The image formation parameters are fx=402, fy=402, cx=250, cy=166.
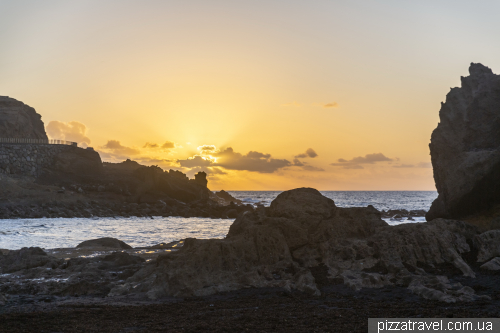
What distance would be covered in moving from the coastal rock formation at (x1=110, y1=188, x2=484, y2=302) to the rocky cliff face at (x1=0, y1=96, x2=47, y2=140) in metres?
76.3

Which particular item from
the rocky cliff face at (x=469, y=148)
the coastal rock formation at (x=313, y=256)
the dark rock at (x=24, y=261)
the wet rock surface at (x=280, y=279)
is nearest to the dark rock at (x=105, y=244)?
the dark rock at (x=24, y=261)

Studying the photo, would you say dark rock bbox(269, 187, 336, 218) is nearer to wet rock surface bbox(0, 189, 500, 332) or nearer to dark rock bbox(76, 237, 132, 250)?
wet rock surface bbox(0, 189, 500, 332)

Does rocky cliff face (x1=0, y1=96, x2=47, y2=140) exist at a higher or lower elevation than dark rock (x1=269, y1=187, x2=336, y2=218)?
higher

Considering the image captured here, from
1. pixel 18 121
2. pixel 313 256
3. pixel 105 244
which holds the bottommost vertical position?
pixel 105 244

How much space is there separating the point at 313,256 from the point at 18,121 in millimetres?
80739

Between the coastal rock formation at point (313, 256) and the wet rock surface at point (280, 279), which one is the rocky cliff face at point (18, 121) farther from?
the coastal rock formation at point (313, 256)

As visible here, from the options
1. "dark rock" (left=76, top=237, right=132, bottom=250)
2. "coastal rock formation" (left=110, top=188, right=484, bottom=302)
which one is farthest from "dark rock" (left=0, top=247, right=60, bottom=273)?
"dark rock" (left=76, top=237, right=132, bottom=250)

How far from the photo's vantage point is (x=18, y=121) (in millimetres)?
77688

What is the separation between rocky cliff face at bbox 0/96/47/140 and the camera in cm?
7581

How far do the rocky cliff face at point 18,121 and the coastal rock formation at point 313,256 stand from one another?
250 ft

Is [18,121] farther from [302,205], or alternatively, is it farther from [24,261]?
[302,205]

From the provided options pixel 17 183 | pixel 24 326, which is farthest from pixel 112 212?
pixel 24 326

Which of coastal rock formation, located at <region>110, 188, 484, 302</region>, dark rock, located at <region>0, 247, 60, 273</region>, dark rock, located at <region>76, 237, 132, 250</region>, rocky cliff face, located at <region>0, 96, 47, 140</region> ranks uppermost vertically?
rocky cliff face, located at <region>0, 96, 47, 140</region>

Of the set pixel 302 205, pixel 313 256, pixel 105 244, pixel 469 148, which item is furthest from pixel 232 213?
pixel 313 256
